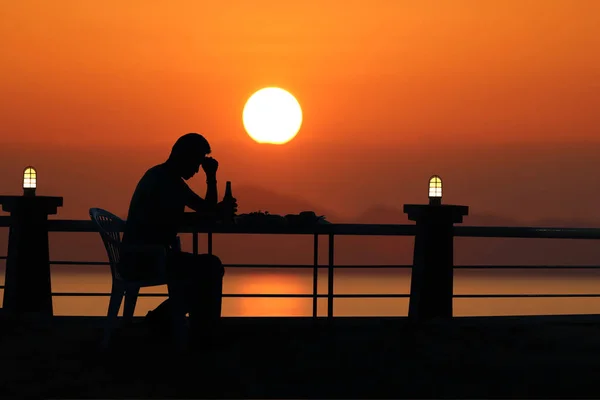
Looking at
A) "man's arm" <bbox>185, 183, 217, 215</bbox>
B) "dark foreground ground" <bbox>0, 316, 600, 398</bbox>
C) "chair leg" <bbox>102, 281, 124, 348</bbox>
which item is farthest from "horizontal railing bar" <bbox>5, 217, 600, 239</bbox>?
"chair leg" <bbox>102, 281, 124, 348</bbox>

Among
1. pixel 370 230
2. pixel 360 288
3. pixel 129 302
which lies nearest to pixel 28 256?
pixel 129 302

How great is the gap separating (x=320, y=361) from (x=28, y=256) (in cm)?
252

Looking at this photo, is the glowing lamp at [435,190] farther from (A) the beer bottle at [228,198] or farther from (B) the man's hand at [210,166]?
(B) the man's hand at [210,166]

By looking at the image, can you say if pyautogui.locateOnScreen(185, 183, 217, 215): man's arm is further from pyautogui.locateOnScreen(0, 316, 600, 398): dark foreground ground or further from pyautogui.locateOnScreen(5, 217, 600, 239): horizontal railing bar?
pyautogui.locateOnScreen(0, 316, 600, 398): dark foreground ground

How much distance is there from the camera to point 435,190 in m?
6.09

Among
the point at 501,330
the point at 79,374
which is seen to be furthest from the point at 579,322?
the point at 79,374

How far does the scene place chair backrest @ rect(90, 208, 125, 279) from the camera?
4703 millimetres

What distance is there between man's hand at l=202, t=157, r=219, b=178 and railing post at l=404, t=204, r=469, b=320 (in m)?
1.75

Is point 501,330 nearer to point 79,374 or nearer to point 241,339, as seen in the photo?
point 241,339

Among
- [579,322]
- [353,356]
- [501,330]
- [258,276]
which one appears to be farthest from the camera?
[258,276]

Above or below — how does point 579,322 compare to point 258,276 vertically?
above

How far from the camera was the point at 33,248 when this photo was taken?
5.99 metres

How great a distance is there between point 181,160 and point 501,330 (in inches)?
98.9

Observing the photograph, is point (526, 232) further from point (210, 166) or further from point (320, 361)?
point (210, 166)
